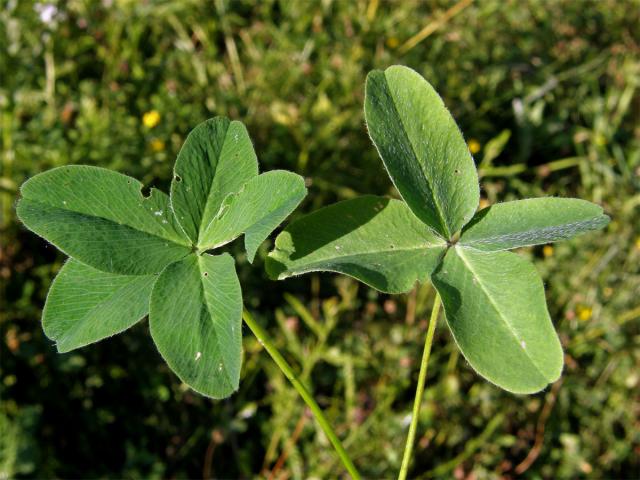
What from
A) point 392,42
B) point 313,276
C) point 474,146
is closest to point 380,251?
point 313,276

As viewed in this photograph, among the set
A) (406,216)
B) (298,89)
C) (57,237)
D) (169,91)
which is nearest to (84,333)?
(57,237)

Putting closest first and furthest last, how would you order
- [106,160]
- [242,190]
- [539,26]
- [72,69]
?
1. [242,190]
2. [106,160]
3. [72,69]
4. [539,26]

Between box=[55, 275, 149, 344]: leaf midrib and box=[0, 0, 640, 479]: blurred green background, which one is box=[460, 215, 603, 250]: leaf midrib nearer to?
box=[55, 275, 149, 344]: leaf midrib

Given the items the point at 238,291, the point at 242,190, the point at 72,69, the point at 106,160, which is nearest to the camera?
the point at 238,291

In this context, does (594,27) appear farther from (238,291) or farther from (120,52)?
(238,291)

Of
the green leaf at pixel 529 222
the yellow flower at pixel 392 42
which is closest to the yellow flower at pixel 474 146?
the yellow flower at pixel 392 42

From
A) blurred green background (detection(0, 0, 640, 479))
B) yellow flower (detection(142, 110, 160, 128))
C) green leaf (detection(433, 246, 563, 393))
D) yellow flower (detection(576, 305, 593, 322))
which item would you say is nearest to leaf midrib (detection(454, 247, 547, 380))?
green leaf (detection(433, 246, 563, 393))

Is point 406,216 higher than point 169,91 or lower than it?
higher
